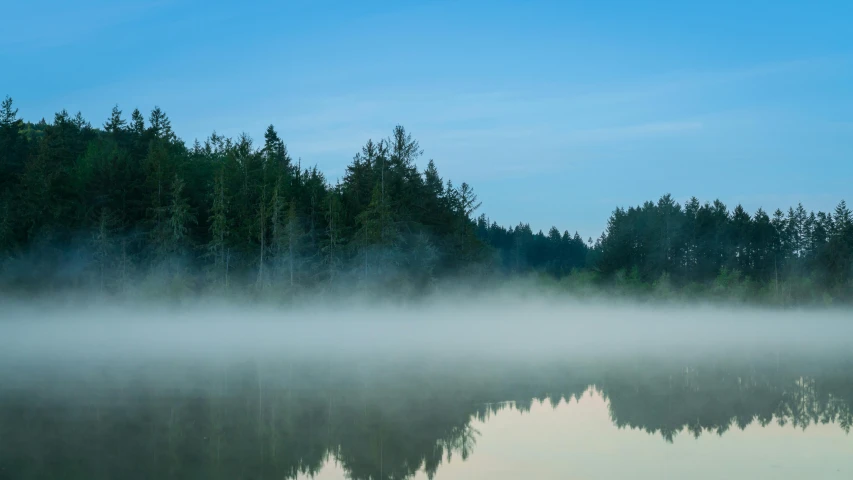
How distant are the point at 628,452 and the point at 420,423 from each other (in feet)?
12.3

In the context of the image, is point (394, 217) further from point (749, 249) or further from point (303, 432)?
point (749, 249)

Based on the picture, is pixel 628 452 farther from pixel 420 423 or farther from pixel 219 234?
pixel 219 234

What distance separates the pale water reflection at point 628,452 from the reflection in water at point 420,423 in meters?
0.04

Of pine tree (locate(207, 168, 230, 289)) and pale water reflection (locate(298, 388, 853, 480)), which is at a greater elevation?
pine tree (locate(207, 168, 230, 289))

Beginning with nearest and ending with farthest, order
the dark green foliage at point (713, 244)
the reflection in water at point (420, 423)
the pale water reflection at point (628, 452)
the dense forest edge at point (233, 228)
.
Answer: the pale water reflection at point (628, 452), the reflection in water at point (420, 423), the dense forest edge at point (233, 228), the dark green foliage at point (713, 244)

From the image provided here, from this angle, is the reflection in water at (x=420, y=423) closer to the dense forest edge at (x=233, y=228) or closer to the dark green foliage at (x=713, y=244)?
the dense forest edge at (x=233, y=228)

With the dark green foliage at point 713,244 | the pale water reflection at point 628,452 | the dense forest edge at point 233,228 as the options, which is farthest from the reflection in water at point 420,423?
the dark green foliage at point 713,244

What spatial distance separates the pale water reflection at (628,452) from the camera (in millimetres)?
10773

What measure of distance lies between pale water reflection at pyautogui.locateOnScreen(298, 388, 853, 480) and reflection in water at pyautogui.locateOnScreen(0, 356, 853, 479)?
0.14 feet

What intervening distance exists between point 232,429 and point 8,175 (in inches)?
2550

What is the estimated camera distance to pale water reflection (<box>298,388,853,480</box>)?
10773mm

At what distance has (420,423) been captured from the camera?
14.1m

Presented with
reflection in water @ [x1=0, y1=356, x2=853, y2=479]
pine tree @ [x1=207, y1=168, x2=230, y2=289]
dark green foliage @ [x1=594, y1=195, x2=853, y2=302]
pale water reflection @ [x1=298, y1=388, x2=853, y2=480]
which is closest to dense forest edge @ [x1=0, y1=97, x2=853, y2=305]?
pine tree @ [x1=207, y1=168, x2=230, y2=289]

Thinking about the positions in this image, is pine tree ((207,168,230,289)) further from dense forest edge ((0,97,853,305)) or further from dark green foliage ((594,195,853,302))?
dark green foliage ((594,195,853,302))
